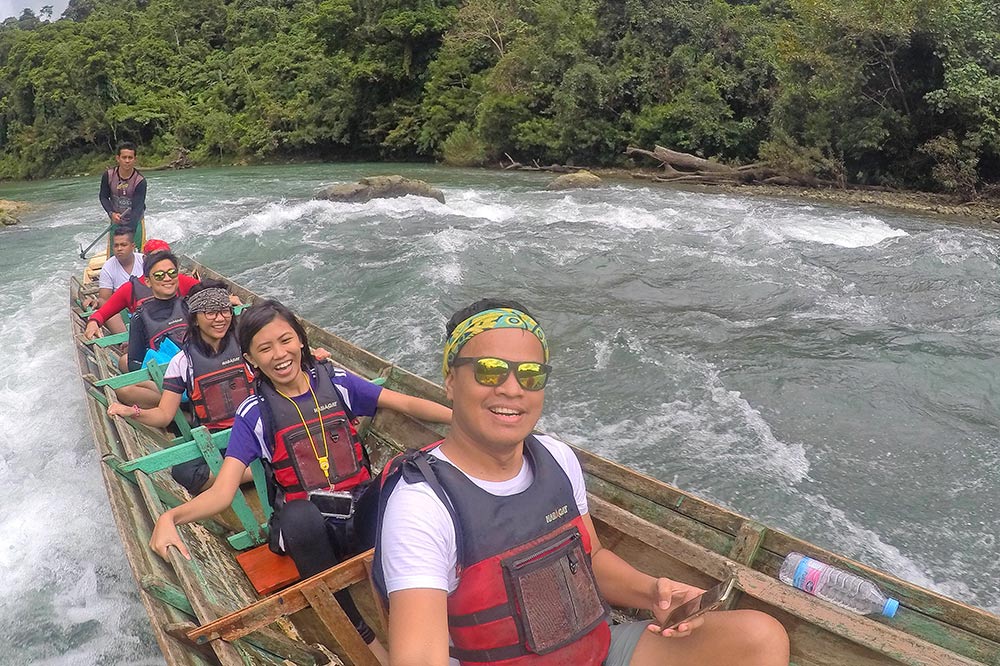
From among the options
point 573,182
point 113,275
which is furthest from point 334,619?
point 573,182

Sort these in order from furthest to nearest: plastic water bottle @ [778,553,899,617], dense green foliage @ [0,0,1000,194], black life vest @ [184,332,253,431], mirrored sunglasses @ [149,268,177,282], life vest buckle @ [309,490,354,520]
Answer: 1. dense green foliage @ [0,0,1000,194]
2. mirrored sunglasses @ [149,268,177,282]
3. black life vest @ [184,332,253,431]
4. life vest buckle @ [309,490,354,520]
5. plastic water bottle @ [778,553,899,617]

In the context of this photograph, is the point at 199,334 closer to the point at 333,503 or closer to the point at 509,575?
the point at 333,503

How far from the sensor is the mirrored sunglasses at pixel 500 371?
1.86m

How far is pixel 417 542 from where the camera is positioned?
5.74 ft

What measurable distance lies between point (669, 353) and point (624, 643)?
5.87 metres

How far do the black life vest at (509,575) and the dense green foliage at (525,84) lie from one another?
16377 mm

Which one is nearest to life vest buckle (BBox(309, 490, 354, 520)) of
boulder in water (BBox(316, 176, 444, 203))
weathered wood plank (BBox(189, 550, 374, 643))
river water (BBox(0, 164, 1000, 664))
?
weathered wood plank (BBox(189, 550, 374, 643))

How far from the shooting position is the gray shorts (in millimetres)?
2084

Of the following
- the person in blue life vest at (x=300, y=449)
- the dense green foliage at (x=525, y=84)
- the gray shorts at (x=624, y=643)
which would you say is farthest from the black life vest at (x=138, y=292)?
the dense green foliage at (x=525, y=84)

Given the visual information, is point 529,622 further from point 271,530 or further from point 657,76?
point 657,76

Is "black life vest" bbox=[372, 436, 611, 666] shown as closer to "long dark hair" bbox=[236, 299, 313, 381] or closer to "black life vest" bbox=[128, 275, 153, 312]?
"long dark hair" bbox=[236, 299, 313, 381]

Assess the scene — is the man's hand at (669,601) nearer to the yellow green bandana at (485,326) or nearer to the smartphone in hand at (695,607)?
the smartphone in hand at (695,607)

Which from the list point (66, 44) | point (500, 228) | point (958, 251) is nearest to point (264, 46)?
point (66, 44)

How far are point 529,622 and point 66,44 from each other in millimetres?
47995
